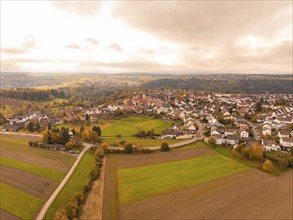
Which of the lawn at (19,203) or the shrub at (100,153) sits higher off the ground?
the shrub at (100,153)

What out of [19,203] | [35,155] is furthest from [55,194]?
[35,155]

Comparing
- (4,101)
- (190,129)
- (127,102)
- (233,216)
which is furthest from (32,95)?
(233,216)

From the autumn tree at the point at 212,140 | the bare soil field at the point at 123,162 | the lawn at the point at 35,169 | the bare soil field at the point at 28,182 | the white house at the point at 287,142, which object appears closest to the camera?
the bare soil field at the point at 123,162

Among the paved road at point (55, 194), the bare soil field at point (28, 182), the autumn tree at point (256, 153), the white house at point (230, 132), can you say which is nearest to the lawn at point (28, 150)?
the paved road at point (55, 194)

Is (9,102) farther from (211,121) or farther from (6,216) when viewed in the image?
(6,216)

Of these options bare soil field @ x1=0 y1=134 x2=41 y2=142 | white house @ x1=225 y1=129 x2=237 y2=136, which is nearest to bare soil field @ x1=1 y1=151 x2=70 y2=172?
bare soil field @ x1=0 y1=134 x2=41 y2=142

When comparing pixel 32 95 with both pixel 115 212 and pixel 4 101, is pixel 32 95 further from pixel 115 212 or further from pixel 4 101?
pixel 115 212

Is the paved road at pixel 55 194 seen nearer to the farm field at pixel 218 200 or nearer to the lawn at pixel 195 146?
the farm field at pixel 218 200
